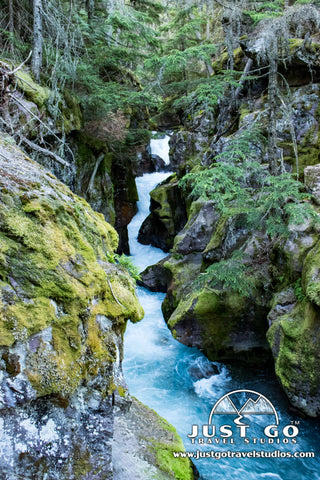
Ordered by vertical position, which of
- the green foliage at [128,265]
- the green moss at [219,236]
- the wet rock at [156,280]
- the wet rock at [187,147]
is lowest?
the wet rock at [156,280]

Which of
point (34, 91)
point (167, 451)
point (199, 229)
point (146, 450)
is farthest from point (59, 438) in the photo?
point (34, 91)

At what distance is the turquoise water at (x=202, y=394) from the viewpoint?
5.53m

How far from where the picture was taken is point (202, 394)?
750 centimetres

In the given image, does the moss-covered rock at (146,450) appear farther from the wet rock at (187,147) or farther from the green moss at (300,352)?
the wet rock at (187,147)

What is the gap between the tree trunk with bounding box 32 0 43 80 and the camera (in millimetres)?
8376

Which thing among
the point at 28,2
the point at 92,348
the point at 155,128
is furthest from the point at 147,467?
the point at 155,128

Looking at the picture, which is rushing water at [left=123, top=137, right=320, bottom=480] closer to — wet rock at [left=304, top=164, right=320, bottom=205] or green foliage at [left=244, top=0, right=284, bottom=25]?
wet rock at [left=304, top=164, right=320, bottom=205]

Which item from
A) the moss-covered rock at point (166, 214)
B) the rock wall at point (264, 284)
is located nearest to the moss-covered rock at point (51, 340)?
the rock wall at point (264, 284)

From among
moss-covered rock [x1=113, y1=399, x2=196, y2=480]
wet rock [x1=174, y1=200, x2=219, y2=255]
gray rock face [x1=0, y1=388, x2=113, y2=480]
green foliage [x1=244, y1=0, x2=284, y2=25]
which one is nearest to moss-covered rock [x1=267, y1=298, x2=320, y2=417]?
moss-covered rock [x1=113, y1=399, x2=196, y2=480]

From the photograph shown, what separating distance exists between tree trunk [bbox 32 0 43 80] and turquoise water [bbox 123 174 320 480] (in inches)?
365

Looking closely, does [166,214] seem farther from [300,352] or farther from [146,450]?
[146,450]

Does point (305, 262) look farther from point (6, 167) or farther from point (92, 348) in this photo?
point (6, 167)

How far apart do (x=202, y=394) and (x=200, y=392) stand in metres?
0.09

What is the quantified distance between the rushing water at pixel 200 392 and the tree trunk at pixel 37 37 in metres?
9.27
